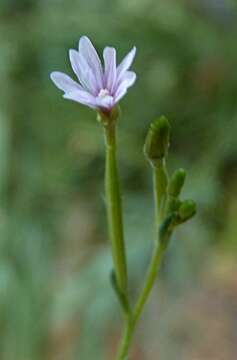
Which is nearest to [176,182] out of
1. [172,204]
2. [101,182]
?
[172,204]

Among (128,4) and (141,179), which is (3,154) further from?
(128,4)

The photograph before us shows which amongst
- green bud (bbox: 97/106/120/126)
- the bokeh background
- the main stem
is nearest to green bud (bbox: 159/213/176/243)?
the main stem

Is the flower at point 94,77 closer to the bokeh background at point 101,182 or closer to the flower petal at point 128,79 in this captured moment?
the flower petal at point 128,79

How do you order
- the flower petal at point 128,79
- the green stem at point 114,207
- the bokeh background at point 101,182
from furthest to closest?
the bokeh background at point 101,182, the green stem at point 114,207, the flower petal at point 128,79

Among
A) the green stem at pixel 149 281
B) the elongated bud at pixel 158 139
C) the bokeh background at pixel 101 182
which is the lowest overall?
the bokeh background at pixel 101 182

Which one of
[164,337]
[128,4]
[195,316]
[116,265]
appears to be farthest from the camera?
[128,4]

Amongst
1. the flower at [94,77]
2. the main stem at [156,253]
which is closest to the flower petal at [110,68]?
the flower at [94,77]

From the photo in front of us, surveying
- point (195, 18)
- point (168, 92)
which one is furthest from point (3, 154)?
point (195, 18)
